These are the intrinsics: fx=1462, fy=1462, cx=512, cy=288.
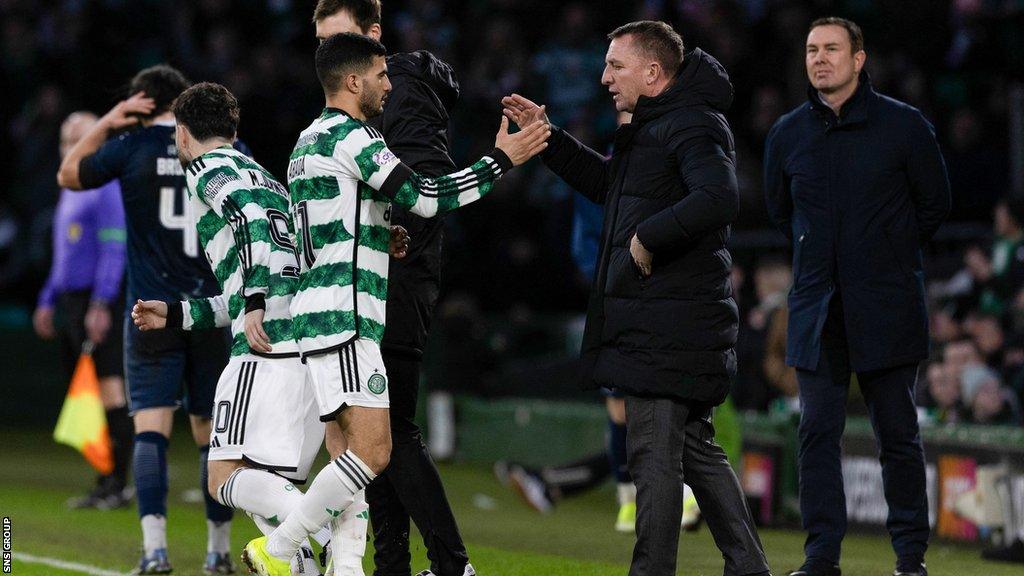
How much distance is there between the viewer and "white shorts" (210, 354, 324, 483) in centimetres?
584

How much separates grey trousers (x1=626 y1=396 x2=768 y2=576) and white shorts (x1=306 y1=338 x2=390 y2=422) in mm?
958

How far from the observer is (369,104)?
564cm

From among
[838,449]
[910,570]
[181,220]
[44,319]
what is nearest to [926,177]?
[838,449]

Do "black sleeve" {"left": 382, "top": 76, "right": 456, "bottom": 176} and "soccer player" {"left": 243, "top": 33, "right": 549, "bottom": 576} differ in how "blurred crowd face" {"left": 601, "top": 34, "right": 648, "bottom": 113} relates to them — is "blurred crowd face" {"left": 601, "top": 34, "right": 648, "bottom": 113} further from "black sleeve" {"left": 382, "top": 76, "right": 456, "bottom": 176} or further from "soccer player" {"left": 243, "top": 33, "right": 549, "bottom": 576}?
"black sleeve" {"left": 382, "top": 76, "right": 456, "bottom": 176}

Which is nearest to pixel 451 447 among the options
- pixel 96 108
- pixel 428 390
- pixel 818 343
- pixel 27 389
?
pixel 428 390

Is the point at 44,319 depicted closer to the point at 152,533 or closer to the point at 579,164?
the point at 152,533

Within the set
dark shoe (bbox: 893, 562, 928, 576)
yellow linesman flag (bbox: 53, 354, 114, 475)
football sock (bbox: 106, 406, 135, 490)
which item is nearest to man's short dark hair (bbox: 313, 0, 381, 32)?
dark shoe (bbox: 893, 562, 928, 576)

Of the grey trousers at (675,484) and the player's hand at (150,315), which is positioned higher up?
the player's hand at (150,315)

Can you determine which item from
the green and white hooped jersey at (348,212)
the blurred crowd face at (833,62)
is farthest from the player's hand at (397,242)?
the blurred crowd face at (833,62)

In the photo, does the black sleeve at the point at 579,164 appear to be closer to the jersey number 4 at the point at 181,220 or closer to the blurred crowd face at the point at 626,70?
the blurred crowd face at the point at 626,70

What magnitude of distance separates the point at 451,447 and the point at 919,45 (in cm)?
637

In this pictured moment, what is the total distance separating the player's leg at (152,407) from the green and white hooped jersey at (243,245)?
1.16 metres

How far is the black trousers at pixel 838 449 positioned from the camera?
6348 mm

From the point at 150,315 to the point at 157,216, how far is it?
4.69ft
